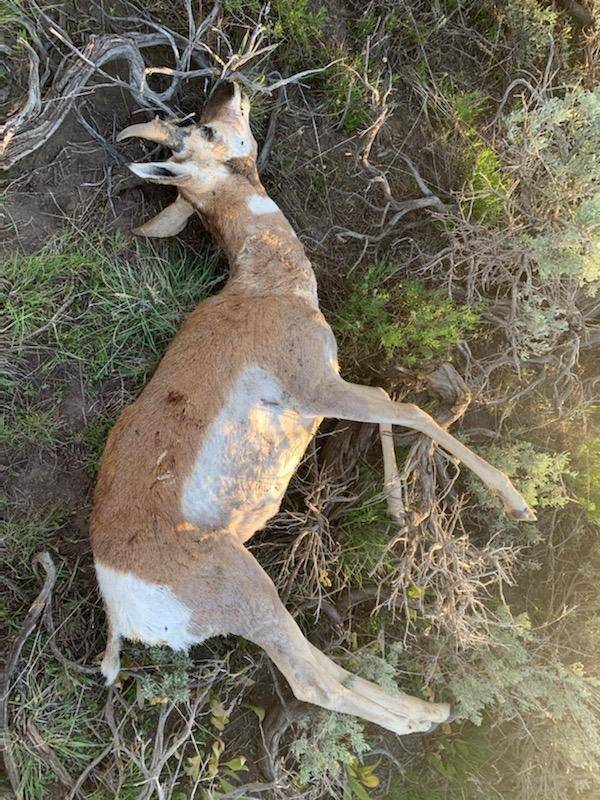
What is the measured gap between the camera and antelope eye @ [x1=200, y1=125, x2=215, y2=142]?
10.4 feet

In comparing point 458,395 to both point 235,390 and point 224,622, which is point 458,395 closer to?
point 235,390

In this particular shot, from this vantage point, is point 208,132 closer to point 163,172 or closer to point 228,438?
point 163,172

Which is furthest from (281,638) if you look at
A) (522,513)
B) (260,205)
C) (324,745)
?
(260,205)

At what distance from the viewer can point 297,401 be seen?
3092 mm

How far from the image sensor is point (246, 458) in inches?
117

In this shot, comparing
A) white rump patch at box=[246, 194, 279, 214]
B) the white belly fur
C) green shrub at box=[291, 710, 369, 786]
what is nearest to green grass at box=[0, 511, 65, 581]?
the white belly fur

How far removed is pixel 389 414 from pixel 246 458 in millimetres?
742

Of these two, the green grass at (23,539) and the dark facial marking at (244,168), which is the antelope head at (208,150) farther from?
the green grass at (23,539)

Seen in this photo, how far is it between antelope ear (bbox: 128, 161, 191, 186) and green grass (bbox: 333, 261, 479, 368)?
44.4 inches

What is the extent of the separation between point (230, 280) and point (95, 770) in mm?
2624

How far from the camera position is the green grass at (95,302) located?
3.41 metres

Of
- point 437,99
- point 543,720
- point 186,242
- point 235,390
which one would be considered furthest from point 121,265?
point 543,720

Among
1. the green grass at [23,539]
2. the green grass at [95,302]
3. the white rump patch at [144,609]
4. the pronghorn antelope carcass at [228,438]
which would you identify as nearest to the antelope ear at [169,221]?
the pronghorn antelope carcass at [228,438]

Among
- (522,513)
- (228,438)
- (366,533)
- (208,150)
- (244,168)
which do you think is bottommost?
(366,533)
